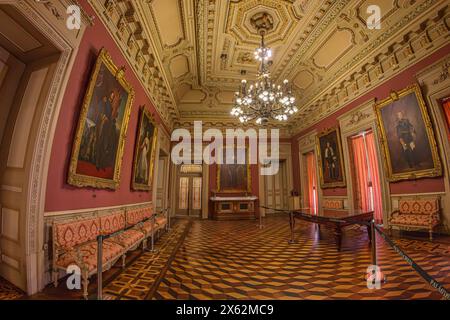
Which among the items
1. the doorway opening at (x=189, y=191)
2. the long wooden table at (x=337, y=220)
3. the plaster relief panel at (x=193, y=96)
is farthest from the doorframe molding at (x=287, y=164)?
the long wooden table at (x=337, y=220)

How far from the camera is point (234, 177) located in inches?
416

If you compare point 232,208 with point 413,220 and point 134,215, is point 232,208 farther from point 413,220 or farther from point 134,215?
point 413,220

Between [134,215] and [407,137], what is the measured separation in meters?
7.11

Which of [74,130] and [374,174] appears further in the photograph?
[374,174]

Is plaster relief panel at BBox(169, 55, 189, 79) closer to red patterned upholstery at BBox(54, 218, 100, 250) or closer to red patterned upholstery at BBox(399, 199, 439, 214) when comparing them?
red patterned upholstery at BBox(54, 218, 100, 250)

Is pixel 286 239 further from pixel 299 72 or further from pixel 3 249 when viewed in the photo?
pixel 299 72

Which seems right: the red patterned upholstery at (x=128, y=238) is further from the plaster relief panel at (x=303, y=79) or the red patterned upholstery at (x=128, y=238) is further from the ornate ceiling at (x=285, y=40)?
the plaster relief panel at (x=303, y=79)

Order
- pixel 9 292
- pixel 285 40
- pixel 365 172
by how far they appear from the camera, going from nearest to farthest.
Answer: pixel 9 292, pixel 285 40, pixel 365 172

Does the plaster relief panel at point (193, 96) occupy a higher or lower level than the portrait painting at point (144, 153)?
higher

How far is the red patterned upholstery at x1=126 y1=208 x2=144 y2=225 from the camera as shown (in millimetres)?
4797

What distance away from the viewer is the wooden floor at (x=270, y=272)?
7.89 feet

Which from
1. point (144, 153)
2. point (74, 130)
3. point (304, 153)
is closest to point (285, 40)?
point (304, 153)

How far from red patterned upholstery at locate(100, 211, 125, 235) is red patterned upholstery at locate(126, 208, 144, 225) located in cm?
27

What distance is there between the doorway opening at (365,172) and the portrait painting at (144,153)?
272 inches
